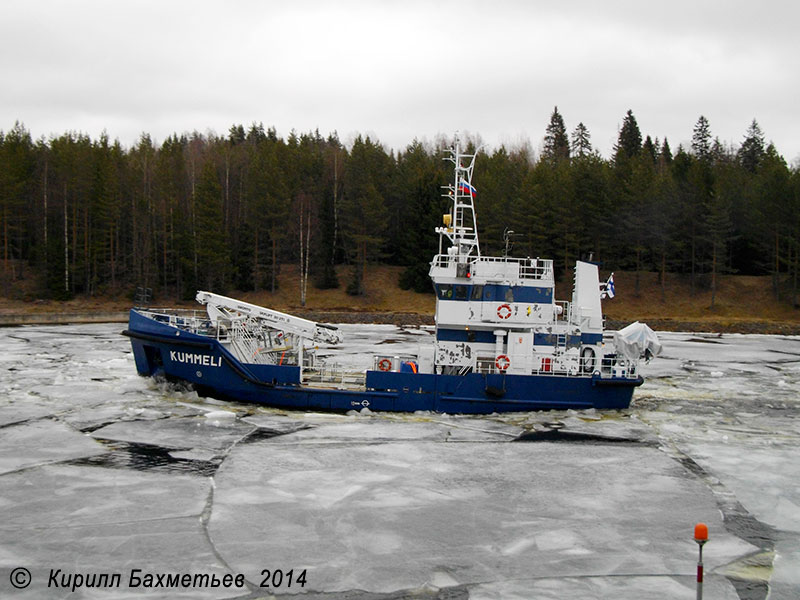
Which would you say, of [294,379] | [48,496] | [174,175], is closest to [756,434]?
[294,379]

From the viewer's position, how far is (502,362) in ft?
65.7

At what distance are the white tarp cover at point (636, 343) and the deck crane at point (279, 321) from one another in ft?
28.4

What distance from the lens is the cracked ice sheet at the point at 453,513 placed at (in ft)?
32.1

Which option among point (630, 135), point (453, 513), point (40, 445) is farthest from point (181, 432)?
point (630, 135)

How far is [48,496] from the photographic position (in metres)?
12.1

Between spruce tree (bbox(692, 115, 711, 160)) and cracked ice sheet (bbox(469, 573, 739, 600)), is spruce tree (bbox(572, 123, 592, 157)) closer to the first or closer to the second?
spruce tree (bbox(692, 115, 711, 160))

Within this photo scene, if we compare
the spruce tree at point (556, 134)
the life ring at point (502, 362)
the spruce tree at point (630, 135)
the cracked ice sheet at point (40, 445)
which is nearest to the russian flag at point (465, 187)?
the life ring at point (502, 362)

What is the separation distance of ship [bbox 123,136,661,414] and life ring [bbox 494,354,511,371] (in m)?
0.03

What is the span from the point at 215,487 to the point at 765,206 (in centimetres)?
5415

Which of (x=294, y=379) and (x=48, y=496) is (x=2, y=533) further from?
(x=294, y=379)

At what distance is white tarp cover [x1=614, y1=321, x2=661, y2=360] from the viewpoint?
72.0ft
